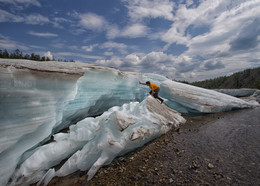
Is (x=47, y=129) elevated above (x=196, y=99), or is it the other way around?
(x=196, y=99)

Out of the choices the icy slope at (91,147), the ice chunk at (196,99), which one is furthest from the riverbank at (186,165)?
the ice chunk at (196,99)

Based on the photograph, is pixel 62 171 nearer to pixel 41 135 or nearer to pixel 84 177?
pixel 84 177

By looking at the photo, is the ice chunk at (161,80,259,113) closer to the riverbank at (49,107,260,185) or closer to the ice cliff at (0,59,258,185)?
the ice cliff at (0,59,258,185)

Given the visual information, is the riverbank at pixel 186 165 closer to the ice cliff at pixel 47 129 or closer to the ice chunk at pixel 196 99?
the ice cliff at pixel 47 129

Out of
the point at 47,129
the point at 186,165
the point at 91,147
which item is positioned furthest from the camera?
the point at 47,129

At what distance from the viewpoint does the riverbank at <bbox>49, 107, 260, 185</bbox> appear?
224cm

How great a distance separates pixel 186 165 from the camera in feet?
8.58

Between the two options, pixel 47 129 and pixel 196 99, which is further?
pixel 196 99

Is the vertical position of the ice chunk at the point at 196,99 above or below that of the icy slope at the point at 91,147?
above

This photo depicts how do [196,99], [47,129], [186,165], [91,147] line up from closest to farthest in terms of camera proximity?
1. [186,165]
2. [91,147]
3. [47,129]
4. [196,99]

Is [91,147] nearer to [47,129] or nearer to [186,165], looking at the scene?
[47,129]

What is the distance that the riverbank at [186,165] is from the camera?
2238 millimetres

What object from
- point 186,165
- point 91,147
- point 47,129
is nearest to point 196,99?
point 186,165

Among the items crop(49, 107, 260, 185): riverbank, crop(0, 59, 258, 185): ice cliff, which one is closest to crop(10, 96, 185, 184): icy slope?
crop(0, 59, 258, 185): ice cliff
